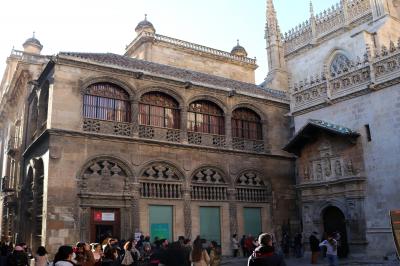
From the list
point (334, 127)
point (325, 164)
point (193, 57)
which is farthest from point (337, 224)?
point (193, 57)

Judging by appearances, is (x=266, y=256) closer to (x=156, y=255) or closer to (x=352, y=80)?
(x=156, y=255)

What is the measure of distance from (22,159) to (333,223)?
17263 millimetres

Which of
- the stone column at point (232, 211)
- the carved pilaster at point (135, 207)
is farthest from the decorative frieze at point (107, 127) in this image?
the stone column at point (232, 211)

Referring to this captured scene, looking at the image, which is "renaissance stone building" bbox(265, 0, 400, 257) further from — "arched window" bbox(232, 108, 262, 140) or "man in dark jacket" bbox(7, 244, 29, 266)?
"man in dark jacket" bbox(7, 244, 29, 266)

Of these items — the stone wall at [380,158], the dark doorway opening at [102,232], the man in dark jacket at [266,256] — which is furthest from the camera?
the dark doorway opening at [102,232]

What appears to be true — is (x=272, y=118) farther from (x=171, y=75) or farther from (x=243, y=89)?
(x=171, y=75)

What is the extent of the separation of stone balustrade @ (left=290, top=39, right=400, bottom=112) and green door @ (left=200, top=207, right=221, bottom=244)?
675 cm

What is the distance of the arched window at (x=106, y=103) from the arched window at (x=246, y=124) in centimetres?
664

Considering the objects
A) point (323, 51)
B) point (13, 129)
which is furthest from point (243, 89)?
point (13, 129)

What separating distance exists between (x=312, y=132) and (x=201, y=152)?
5.98m

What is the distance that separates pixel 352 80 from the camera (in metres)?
17.6

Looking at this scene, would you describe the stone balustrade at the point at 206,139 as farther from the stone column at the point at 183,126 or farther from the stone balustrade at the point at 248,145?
the stone balustrade at the point at 248,145

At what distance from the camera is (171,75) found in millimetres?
21500

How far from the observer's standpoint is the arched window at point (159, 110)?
20.6 metres
